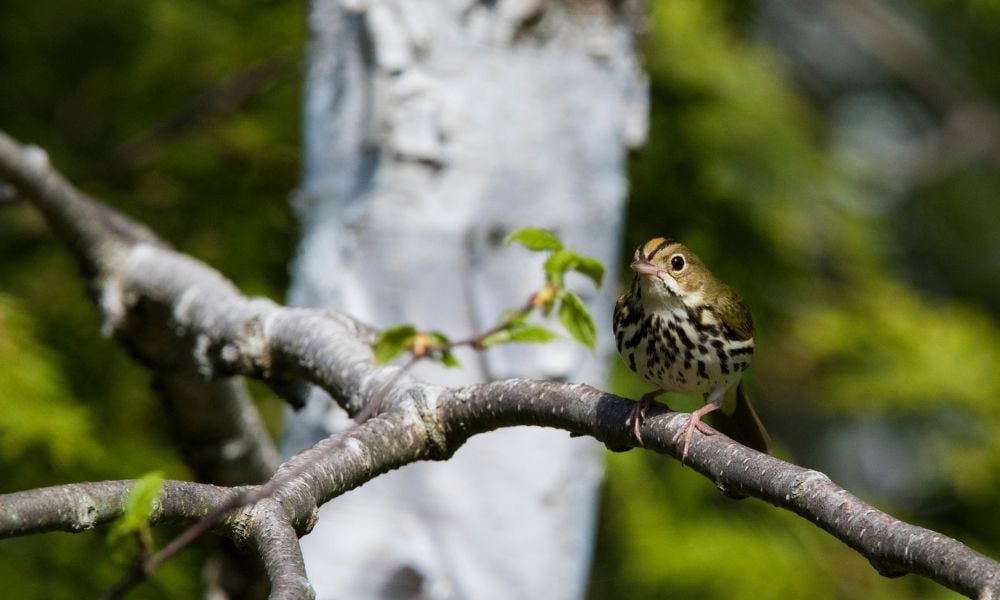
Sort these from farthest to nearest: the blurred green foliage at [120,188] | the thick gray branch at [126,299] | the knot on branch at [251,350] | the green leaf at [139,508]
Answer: the blurred green foliage at [120,188], the thick gray branch at [126,299], the knot on branch at [251,350], the green leaf at [139,508]

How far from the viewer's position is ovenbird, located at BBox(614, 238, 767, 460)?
2400 millimetres

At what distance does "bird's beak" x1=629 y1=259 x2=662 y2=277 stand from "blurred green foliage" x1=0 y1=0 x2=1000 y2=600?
2.58 ft

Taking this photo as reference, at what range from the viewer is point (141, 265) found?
2.77 meters

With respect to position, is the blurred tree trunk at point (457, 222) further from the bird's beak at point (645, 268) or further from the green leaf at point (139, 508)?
the green leaf at point (139, 508)

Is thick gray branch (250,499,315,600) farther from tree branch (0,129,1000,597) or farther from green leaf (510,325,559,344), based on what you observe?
green leaf (510,325,559,344)

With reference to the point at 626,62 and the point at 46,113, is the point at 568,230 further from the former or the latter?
the point at 46,113

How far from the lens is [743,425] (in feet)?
8.46

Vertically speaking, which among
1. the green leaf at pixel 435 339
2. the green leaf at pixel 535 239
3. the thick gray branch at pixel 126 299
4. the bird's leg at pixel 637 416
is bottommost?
the bird's leg at pixel 637 416

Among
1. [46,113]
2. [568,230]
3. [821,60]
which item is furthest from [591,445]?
[821,60]

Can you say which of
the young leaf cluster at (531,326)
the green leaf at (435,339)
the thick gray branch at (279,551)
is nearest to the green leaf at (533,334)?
the young leaf cluster at (531,326)

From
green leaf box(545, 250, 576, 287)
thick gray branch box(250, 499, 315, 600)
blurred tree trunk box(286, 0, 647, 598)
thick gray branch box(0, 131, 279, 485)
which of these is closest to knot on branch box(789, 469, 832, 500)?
thick gray branch box(250, 499, 315, 600)

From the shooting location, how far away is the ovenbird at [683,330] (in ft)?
7.88

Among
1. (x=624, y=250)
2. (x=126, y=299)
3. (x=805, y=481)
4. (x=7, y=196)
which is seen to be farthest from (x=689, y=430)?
(x=624, y=250)

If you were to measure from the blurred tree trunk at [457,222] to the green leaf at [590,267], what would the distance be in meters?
0.79
